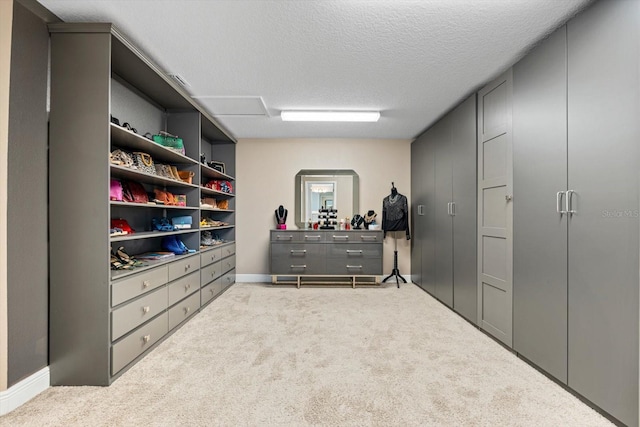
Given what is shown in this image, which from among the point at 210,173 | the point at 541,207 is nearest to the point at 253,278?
the point at 210,173

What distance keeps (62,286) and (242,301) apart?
6.91 feet

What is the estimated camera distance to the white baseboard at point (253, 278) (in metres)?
4.79

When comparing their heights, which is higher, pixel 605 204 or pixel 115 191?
pixel 115 191

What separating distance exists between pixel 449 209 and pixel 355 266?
168 cm

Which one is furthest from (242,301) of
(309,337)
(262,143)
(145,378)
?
(262,143)

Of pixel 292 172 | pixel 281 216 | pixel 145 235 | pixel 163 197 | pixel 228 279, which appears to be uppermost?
pixel 292 172

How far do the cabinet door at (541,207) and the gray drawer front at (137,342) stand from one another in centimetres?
300

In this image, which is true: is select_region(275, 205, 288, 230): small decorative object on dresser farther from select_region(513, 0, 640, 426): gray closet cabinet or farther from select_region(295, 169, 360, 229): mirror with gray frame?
select_region(513, 0, 640, 426): gray closet cabinet

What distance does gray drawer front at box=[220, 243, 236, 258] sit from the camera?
13.7 feet

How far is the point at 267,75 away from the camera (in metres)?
2.58

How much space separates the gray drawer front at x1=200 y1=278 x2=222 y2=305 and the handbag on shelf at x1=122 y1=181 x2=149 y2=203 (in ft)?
4.34

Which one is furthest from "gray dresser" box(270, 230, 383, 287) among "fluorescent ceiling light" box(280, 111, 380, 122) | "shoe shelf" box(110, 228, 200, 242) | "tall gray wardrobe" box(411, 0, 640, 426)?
"tall gray wardrobe" box(411, 0, 640, 426)

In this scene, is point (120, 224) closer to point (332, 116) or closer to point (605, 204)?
point (332, 116)

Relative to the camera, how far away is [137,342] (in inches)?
84.0
